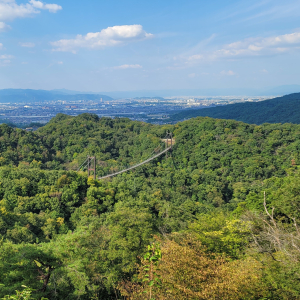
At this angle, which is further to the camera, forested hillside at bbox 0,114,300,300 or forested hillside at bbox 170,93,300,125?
forested hillside at bbox 170,93,300,125

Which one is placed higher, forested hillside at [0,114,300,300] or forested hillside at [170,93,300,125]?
forested hillside at [170,93,300,125]

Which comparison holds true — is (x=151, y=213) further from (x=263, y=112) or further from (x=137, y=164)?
(x=263, y=112)

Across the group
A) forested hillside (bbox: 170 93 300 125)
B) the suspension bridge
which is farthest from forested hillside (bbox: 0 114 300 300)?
forested hillside (bbox: 170 93 300 125)

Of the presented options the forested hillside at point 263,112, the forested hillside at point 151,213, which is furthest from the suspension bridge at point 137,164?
the forested hillside at point 263,112

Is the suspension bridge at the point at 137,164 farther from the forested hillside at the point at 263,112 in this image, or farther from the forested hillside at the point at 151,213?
the forested hillside at the point at 263,112

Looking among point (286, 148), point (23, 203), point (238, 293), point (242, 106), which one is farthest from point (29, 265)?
point (242, 106)

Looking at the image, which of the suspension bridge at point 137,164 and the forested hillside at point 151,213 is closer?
the forested hillside at point 151,213

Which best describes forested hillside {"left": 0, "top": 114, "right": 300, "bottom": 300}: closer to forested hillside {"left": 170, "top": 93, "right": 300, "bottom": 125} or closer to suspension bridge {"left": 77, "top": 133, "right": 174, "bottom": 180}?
suspension bridge {"left": 77, "top": 133, "right": 174, "bottom": 180}

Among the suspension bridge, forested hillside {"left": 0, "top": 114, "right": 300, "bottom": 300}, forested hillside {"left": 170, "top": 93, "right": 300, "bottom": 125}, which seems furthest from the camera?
forested hillside {"left": 170, "top": 93, "right": 300, "bottom": 125}
